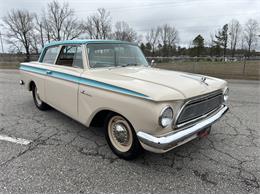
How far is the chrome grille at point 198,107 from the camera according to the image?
7.96 feet

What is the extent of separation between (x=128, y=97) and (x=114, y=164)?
1028 mm

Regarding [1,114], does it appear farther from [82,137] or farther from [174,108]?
[174,108]

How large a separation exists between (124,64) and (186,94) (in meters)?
1.67

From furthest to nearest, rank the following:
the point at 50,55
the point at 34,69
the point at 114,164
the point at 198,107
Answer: the point at 34,69
the point at 50,55
the point at 114,164
the point at 198,107

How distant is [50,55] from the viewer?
452cm

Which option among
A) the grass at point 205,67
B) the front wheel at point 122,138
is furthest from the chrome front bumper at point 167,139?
the grass at point 205,67

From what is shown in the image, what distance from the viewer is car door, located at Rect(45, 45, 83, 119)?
130 inches

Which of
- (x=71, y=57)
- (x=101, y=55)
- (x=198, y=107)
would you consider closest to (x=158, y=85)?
(x=198, y=107)

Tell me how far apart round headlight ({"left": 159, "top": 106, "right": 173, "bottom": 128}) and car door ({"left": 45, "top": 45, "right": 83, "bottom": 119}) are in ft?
5.24

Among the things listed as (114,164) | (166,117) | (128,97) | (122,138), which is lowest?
(114,164)

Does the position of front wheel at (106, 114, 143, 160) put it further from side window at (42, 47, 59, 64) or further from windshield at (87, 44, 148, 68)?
side window at (42, 47, 59, 64)

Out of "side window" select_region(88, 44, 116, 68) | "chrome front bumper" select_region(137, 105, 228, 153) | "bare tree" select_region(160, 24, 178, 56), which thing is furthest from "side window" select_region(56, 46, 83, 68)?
"bare tree" select_region(160, 24, 178, 56)

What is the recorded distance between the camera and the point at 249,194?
2.21 metres

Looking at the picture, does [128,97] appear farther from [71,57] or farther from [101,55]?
[71,57]
